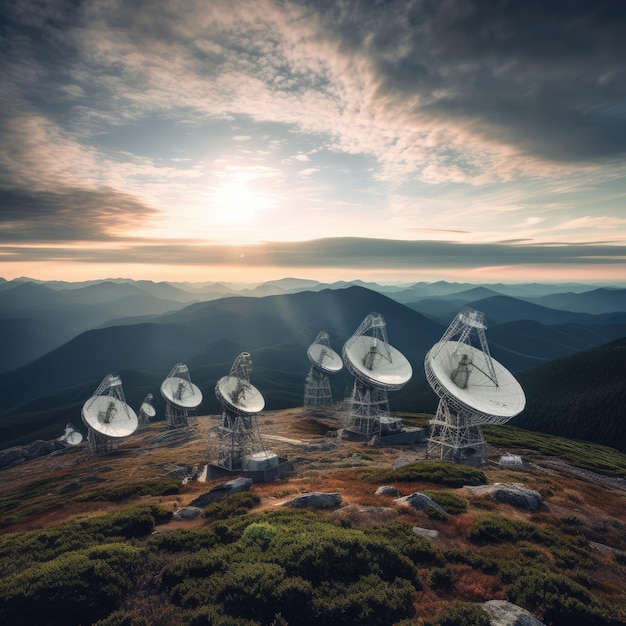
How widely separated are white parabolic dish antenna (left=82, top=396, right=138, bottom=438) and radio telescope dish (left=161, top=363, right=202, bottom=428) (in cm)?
1521

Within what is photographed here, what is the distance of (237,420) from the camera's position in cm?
6262

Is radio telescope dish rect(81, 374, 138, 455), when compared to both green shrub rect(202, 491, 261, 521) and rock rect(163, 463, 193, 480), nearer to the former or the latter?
rock rect(163, 463, 193, 480)

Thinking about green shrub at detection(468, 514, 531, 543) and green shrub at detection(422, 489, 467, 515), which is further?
green shrub at detection(422, 489, 467, 515)

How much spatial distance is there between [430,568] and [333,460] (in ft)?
158

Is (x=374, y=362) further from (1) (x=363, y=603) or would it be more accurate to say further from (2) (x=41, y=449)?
(2) (x=41, y=449)

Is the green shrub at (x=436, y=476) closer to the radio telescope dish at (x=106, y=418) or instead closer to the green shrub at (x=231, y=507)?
the green shrub at (x=231, y=507)

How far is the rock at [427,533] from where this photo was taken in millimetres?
25341

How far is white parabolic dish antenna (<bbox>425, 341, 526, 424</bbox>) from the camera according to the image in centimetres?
5022

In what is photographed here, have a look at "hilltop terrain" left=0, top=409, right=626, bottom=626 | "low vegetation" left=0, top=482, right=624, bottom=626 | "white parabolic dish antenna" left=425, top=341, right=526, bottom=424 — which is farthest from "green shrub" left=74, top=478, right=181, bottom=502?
"white parabolic dish antenna" left=425, top=341, right=526, bottom=424

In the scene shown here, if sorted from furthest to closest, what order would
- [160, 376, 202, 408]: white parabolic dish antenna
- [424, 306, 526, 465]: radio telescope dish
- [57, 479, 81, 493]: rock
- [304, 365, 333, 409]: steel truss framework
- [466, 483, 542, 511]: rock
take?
1. [304, 365, 333, 409]: steel truss framework
2. [160, 376, 202, 408]: white parabolic dish antenna
3. [57, 479, 81, 493]: rock
4. [424, 306, 526, 465]: radio telescope dish
5. [466, 483, 542, 511]: rock

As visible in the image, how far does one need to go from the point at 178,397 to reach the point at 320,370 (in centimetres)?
4808

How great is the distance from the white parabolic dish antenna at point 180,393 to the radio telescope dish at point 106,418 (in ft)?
44.7

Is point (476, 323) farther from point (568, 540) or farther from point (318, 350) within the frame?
point (318, 350)

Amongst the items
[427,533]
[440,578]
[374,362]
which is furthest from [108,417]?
→ [440,578]
